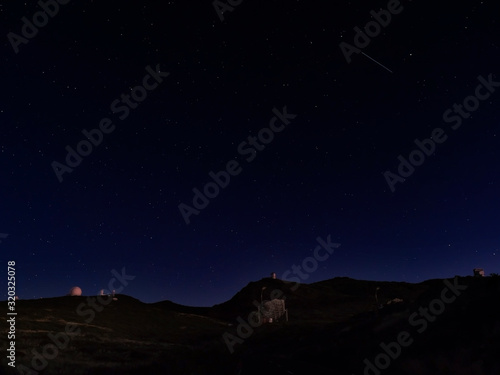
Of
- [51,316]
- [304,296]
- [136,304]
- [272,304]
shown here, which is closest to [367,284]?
[304,296]

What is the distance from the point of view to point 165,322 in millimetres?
76000

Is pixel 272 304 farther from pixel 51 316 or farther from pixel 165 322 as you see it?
pixel 51 316

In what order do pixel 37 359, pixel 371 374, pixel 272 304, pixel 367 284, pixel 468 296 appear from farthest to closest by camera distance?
pixel 367 284, pixel 272 304, pixel 37 359, pixel 468 296, pixel 371 374

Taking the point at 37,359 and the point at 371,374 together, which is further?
the point at 37,359

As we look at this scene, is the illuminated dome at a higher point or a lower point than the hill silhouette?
higher

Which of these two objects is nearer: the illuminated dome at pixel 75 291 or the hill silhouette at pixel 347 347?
the hill silhouette at pixel 347 347

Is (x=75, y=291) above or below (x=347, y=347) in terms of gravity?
above

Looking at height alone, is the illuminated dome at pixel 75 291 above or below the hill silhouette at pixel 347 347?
above

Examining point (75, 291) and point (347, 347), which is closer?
point (347, 347)

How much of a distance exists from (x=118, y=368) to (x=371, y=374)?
1888 centimetres

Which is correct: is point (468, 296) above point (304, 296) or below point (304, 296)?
below

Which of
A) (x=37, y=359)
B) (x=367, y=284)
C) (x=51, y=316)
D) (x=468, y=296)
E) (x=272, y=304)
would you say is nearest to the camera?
(x=468, y=296)

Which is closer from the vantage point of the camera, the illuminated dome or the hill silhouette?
the hill silhouette

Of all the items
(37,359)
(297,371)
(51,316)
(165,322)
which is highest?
(51,316)
